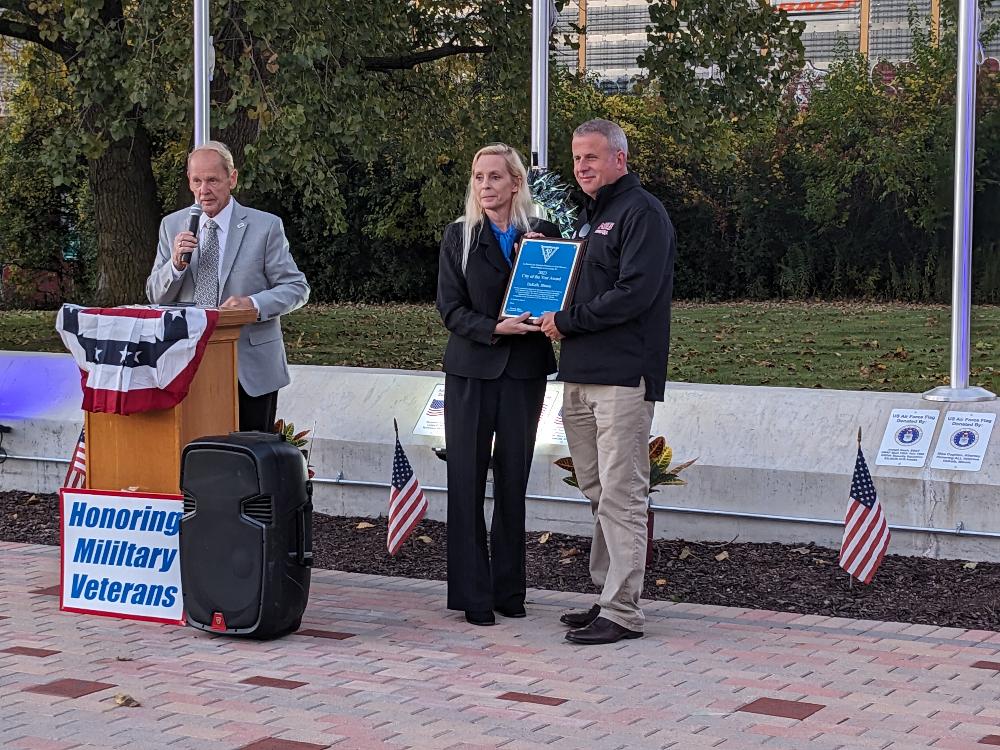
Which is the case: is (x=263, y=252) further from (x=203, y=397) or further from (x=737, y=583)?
(x=737, y=583)

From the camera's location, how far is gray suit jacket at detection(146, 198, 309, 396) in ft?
21.7

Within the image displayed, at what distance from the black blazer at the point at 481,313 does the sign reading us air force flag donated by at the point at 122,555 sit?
1.35m

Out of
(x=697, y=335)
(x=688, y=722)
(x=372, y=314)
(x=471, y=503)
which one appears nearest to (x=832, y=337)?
(x=697, y=335)

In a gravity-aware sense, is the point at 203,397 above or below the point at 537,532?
above

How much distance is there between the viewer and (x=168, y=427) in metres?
6.31

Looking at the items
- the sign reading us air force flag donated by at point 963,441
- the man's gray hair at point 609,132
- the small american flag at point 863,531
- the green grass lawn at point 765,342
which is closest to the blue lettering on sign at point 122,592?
the man's gray hair at point 609,132

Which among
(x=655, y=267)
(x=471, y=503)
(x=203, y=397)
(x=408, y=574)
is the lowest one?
(x=408, y=574)

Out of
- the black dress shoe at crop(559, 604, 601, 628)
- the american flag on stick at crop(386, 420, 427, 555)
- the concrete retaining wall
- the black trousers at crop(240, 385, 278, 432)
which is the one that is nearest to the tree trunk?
the concrete retaining wall

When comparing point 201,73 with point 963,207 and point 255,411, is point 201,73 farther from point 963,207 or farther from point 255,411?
point 963,207

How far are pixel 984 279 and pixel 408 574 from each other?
9185 millimetres

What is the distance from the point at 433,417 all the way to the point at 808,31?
2935 centimetres

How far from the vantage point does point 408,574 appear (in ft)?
24.7

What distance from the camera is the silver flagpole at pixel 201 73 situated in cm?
981

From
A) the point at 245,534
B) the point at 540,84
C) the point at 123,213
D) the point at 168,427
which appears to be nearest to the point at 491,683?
the point at 245,534
